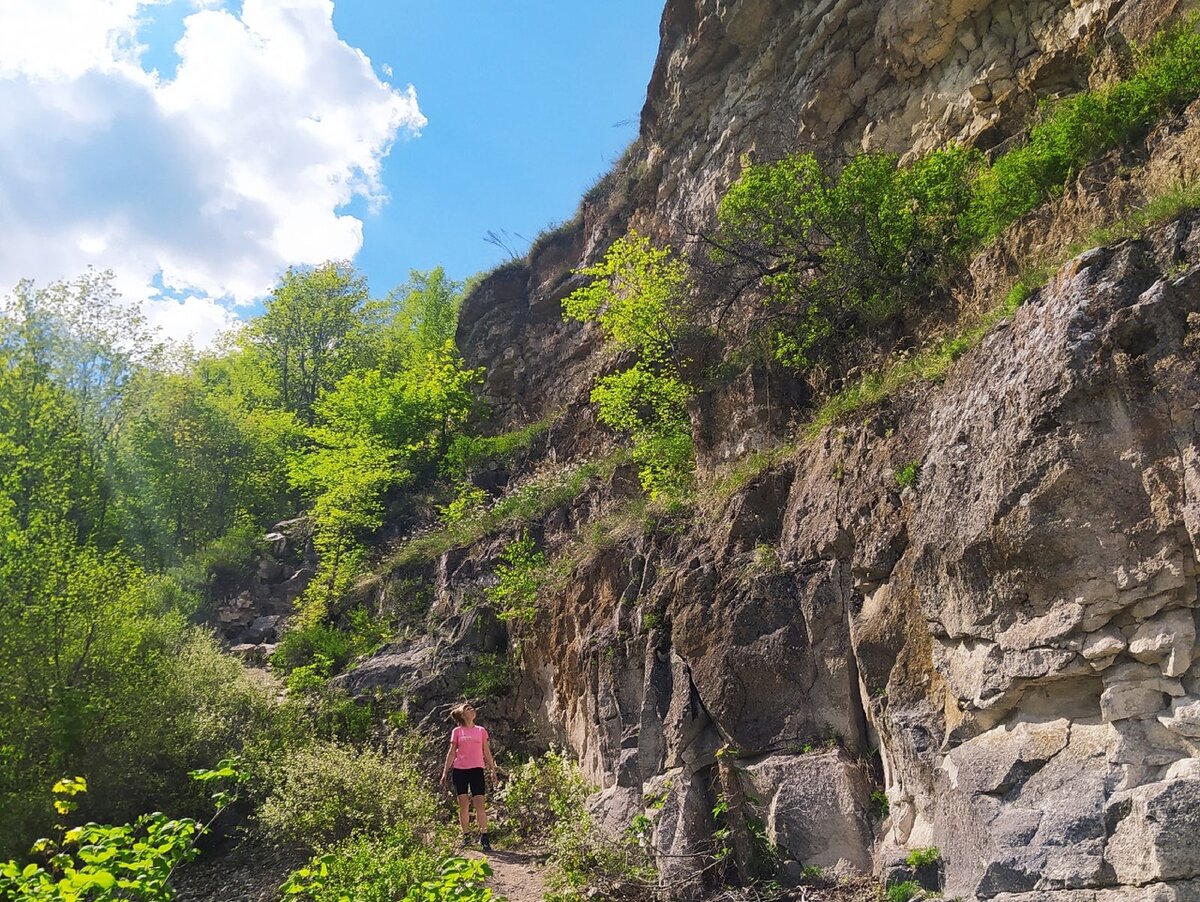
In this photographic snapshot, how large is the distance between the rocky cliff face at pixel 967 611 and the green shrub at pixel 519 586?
0.52 metres

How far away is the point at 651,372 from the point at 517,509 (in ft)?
15.3

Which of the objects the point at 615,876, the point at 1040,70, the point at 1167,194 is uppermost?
the point at 1040,70

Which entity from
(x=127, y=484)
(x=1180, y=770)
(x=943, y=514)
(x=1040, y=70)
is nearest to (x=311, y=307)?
(x=127, y=484)

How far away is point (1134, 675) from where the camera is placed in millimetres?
5164

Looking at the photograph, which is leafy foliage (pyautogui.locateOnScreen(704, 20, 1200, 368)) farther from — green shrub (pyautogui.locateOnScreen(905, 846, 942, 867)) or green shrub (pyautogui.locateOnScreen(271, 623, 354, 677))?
green shrub (pyautogui.locateOnScreen(271, 623, 354, 677))

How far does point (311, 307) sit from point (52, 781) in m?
25.2

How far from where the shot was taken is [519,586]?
13352 millimetres

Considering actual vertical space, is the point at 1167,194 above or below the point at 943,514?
above

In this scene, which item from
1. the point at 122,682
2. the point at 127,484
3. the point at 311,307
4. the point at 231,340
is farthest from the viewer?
the point at 231,340

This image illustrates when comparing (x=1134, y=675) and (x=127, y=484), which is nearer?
(x=1134, y=675)

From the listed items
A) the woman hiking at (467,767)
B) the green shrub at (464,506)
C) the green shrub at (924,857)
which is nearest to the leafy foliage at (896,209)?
the green shrub at (924,857)

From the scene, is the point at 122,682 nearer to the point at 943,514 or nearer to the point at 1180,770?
the point at 943,514

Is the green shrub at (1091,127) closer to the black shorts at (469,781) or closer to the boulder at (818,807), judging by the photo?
the boulder at (818,807)

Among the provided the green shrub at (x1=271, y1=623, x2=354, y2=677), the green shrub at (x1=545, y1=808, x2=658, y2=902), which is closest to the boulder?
the green shrub at (x1=545, y1=808, x2=658, y2=902)
